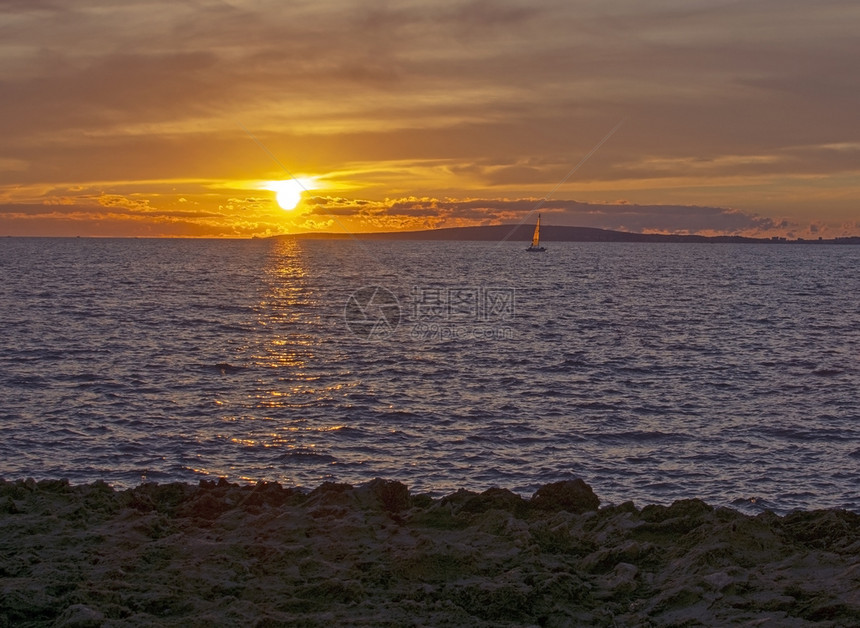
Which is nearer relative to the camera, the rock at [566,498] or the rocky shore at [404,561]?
the rocky shore at [404,561]

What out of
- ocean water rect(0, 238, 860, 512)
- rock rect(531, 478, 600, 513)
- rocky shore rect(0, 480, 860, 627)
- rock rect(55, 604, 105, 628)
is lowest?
ocean water rect(0, 238, 860, 512)

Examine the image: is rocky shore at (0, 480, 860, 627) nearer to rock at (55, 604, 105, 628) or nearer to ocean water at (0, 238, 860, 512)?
rock at (55, 604, 105, 628)

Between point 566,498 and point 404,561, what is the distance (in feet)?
14.2

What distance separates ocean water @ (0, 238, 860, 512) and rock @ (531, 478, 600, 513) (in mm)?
4991

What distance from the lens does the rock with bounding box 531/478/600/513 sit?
13422mm

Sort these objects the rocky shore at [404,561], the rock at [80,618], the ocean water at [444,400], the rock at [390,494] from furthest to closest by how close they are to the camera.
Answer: the ocean water at [444,400] → the rock at [390,494] → the rocky shore at [404,561] → the rock at [80,618]

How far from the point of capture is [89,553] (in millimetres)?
10445

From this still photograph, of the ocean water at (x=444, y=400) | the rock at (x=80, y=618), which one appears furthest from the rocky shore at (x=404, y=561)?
the ocean water at (x=444, y=400)

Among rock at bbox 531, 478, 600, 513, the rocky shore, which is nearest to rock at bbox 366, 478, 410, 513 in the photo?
the rocky shore

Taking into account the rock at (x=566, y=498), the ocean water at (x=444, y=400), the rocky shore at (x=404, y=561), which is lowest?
the ocean water at (x=444, y=400)

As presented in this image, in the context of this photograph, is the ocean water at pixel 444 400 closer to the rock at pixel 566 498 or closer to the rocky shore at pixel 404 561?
the rock at pixel 566 498

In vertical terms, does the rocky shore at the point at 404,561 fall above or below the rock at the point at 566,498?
above

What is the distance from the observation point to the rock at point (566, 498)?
44.0 feet

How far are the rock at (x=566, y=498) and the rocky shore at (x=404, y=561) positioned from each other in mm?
39
